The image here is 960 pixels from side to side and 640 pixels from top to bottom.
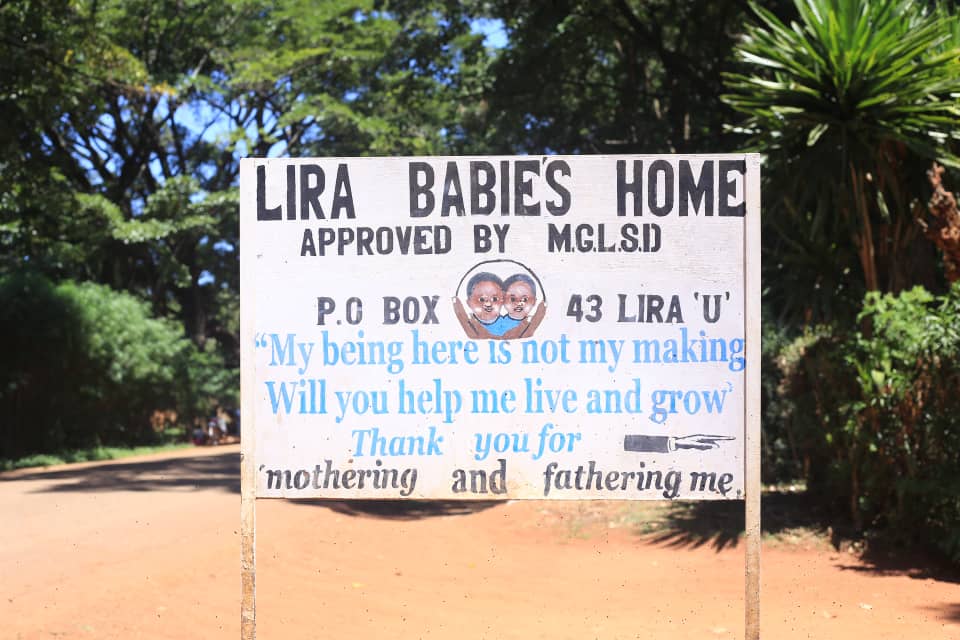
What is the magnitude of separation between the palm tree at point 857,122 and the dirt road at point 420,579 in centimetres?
321

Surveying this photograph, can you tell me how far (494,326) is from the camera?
4504 mm

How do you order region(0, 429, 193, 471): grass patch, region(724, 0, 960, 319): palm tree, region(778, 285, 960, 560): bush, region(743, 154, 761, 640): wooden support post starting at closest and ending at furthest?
region(743, 154, 761, 640): wooden support post < region(778, 285, 960, 560): bush < region(724, 0, 960, 319): palm tree < region(0, 429, 193, 471): grass patch

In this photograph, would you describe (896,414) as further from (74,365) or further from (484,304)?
(74,365)

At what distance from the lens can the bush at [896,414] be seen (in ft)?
27.1

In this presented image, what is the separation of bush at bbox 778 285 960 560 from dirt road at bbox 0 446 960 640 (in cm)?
66

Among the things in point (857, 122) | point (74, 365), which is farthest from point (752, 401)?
point (74, 365)

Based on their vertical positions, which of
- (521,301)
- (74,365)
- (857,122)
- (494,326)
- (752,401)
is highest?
(857,122)

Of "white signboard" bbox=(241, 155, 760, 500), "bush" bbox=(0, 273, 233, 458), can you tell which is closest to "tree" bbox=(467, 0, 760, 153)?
"bush" bbox=(0, 273, 233, 458)

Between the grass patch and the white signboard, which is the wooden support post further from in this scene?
the grass patch

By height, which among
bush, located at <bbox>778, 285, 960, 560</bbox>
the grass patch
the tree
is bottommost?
the grass patch

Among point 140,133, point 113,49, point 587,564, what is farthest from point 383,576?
point 140,133

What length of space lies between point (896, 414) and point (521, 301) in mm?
5676

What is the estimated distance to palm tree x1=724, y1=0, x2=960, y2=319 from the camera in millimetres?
9109

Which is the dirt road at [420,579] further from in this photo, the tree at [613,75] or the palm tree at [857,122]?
the tree at [613,75]
